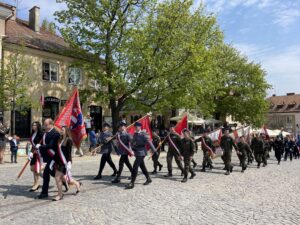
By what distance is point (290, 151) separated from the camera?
969 inches

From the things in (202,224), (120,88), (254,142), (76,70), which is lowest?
(202,224)

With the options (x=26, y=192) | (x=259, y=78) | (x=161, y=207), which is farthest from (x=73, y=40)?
(x=259, y=78)

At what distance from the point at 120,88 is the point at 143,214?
19.0 meters

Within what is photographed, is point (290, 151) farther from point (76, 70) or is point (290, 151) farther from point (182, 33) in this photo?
point (76, 70)

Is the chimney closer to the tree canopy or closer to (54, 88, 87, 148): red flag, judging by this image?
the tree canopy

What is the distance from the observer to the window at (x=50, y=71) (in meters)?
31.0

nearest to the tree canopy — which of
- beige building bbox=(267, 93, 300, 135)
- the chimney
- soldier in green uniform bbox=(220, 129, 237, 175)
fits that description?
the chimney

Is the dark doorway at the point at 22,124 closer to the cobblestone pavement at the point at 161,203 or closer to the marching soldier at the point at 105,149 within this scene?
the cobblestone pavement at the point at 161,203

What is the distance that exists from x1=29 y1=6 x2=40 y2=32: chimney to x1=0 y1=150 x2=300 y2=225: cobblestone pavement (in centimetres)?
2440

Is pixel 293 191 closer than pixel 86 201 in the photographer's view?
No

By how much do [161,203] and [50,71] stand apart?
954 inches

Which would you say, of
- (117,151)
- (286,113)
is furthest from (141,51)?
(286,113)

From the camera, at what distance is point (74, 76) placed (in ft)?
Result: 111

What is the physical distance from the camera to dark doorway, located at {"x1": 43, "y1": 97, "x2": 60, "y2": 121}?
3088 cm
